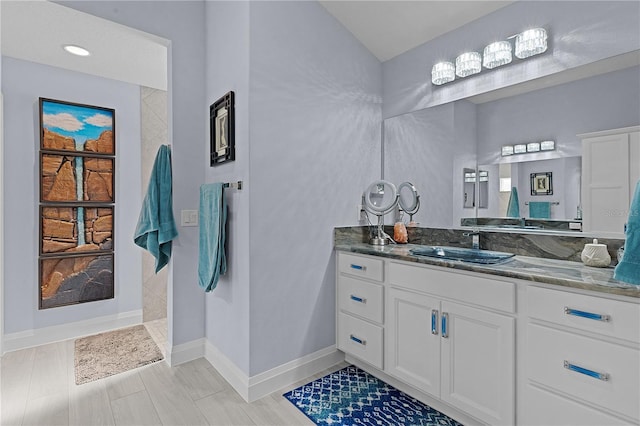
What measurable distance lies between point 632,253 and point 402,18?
1.94m

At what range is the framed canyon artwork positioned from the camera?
2.74 metres

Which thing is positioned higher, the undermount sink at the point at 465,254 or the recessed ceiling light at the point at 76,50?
the recessed ceiling light at the point at 76,50

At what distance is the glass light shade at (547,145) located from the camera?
1930 mm

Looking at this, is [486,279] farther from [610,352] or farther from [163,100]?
[163,100]

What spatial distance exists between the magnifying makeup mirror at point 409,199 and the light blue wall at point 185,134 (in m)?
1.56

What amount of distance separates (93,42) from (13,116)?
912 mm

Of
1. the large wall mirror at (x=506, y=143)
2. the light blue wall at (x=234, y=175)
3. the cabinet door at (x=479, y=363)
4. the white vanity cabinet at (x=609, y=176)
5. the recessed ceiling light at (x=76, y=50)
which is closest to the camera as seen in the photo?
the cabinet door at (x=479, y=363)

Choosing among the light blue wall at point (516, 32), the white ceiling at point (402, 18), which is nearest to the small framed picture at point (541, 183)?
the light blue wall at point (516, 32)

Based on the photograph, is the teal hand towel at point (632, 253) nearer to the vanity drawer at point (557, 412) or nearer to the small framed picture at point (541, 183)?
the vanity drawer at point (557, 412)

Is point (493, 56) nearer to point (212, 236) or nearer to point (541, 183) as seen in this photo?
point (541, 183)

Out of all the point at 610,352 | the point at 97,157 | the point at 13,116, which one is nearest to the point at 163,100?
the point at 97,157

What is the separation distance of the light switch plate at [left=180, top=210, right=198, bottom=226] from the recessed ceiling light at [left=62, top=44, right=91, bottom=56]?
4.67 ft

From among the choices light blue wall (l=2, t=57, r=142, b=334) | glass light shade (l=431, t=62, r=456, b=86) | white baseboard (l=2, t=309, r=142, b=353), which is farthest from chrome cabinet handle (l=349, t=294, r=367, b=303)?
light blue wall (l=2, t=57, r=142, b=334)

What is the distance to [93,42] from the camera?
2395mm
